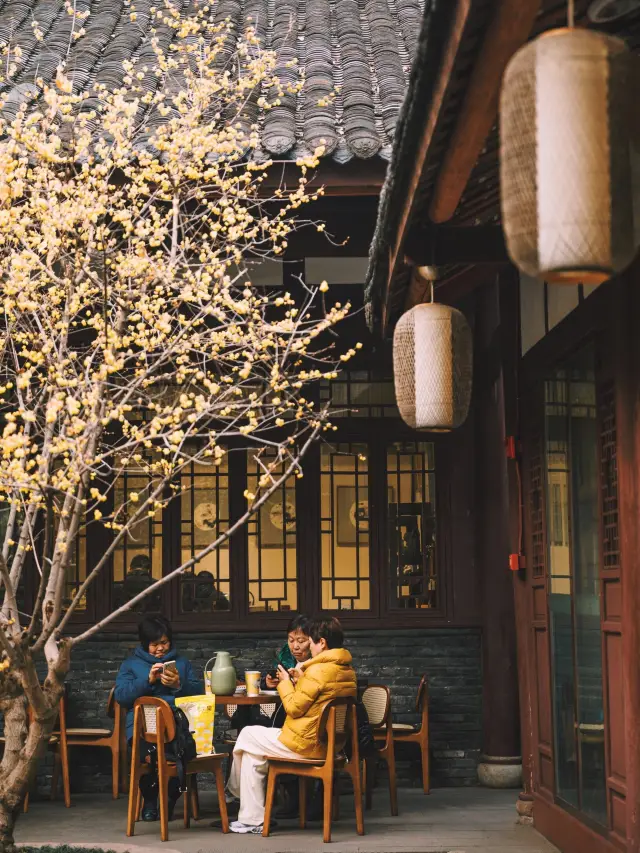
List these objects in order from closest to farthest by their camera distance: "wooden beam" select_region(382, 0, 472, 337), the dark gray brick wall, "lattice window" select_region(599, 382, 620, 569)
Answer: "wooden beam" select_region(382, 0, 472, 337), "lattice window" select_region(599, 382, 620, 569), the dark gray brick wall

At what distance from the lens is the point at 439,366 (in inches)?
196

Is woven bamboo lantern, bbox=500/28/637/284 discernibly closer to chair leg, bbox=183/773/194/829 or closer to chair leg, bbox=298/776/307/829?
chair leg, bbox=298/776/307/829

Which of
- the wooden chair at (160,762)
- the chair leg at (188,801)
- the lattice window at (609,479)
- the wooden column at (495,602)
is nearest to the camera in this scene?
the lattice window at (609,479)

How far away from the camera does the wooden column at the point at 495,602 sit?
8836 millimetres

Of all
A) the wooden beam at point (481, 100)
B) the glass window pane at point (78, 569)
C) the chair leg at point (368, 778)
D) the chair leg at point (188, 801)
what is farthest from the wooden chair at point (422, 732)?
the wooden beam at point (481, 100)

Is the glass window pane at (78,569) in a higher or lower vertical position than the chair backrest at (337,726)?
higher

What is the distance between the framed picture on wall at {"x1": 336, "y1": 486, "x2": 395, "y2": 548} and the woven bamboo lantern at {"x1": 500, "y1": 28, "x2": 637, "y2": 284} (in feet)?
22.3

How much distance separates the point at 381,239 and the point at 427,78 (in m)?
1.54

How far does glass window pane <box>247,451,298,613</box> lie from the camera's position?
30.6 ft

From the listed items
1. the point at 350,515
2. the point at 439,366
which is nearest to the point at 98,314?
the point at 439,366

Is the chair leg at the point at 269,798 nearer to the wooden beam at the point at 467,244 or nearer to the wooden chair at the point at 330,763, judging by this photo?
the wooden chair at the point at 330,763

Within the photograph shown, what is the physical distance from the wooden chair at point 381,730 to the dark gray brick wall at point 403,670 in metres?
0.79

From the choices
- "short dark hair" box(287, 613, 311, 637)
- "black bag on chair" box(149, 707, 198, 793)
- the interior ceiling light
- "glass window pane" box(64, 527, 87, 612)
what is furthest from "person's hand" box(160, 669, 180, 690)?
the interior ceiling light

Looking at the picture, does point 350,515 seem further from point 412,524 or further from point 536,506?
point 536,506
